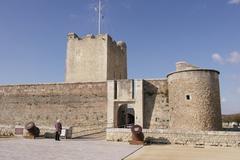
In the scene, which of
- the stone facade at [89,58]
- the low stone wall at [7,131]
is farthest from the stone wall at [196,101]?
the low stone wall at [7,131]

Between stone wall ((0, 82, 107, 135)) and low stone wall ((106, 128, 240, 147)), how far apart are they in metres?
3.71

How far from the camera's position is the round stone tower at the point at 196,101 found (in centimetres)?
1374

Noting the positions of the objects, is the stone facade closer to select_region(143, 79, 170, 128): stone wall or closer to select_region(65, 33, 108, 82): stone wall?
select_region(65, 33, 108, 82): stone wall

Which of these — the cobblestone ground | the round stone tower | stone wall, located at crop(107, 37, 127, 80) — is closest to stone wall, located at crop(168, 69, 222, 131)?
the round stone tower

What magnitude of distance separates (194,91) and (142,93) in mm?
3303

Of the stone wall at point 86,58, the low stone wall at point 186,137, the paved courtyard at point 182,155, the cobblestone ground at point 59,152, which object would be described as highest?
the stone wall at point 86,58

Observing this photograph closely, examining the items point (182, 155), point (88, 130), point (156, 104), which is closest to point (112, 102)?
point (88, 130)

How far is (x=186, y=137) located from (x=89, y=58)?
12.2 meters

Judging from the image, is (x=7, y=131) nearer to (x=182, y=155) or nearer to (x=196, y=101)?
(x=196, y=101)

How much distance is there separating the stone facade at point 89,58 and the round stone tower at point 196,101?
848 centimetres

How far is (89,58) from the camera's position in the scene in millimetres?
22219

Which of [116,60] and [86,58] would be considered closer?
[86,58]

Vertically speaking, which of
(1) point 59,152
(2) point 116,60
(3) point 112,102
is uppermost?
(2) point 116,60

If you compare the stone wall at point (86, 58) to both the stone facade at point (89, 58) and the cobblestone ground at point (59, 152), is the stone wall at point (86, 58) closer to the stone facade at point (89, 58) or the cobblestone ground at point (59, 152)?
the stone facade at point (89, 58)
